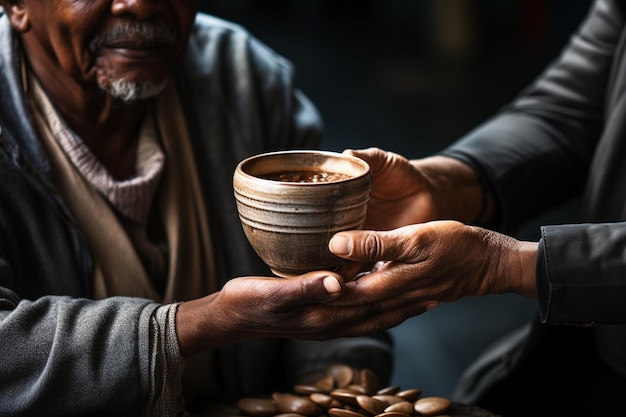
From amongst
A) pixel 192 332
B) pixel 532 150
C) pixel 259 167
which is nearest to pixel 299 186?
pixel 259 167

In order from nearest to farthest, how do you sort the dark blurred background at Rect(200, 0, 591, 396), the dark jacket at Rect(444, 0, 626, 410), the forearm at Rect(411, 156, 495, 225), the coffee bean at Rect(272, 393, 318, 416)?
1. the coffee bean at Rect(272, 393, 318, 416)
2. the forearm at Rect(411, 156, 495, 225)
3. the dark jacket at Rect(444, 0, 626, 410)
4. the dark blurred background at Rect(200, 0, 591, 396)

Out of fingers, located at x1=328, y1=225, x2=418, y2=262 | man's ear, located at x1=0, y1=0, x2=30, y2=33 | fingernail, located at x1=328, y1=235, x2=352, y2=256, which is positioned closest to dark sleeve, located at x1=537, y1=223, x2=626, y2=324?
fingers, located at x1=328, y1=225, x2=418, y2=262

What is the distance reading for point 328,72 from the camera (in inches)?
303

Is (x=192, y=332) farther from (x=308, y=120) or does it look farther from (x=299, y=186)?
(x=308, y=120)

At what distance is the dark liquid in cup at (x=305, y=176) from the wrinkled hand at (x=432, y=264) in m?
0.12

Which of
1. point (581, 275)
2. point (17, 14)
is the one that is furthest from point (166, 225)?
point (581, 275)

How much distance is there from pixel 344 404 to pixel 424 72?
6385mm

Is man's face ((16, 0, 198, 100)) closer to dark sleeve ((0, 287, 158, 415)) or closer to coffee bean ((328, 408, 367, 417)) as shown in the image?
dark sleeve ((0, 287, 158, 415))

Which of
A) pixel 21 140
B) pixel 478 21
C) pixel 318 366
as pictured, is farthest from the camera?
pixel 478 21

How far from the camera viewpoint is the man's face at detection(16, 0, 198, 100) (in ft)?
5.69

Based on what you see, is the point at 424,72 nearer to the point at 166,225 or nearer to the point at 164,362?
the point at 166,225

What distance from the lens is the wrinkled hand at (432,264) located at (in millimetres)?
1482

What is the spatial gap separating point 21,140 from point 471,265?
0.89 m

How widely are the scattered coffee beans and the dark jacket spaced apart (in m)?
0.35
